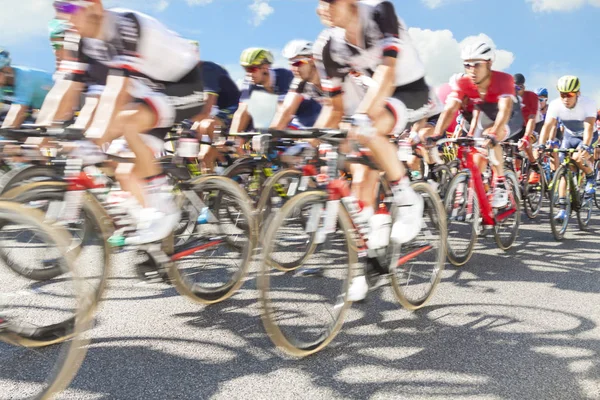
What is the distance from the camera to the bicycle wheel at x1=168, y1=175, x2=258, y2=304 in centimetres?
343

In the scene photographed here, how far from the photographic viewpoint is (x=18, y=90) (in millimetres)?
5848

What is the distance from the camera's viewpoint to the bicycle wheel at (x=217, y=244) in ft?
11.2

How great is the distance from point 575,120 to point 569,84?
1.91 feet

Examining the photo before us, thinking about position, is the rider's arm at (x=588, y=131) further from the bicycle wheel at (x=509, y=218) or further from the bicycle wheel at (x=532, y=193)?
the bicycle wheel at (x=509, y=218)

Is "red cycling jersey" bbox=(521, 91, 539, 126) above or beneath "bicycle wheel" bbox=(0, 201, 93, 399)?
above

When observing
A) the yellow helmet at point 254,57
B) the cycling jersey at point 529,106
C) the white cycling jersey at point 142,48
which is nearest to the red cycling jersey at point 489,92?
the yellow helmet at point 254,57

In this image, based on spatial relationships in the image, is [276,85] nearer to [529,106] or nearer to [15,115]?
[15,115]

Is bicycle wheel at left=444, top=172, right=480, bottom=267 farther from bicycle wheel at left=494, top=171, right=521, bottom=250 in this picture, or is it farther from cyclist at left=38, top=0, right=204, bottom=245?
cyclist at left=38, top=0, right=204, bottom=245

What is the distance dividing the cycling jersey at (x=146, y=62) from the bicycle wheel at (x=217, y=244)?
1.87ft

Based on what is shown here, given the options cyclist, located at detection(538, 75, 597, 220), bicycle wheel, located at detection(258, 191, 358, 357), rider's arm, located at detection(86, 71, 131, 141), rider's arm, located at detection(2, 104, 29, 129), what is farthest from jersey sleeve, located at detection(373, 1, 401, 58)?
cyclist, located at detection(538, 75, 597, 220)

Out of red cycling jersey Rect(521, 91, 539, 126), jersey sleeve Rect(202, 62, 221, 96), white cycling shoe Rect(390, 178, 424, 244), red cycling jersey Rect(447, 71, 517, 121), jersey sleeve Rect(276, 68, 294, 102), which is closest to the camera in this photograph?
white cycling shoe Rect(390, 178, 424, 244)

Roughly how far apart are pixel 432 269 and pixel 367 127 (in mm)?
1503

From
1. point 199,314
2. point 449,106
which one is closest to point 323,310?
point 199,314

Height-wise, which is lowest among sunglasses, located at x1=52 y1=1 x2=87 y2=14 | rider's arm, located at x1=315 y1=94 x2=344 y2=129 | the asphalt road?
the asphalt road
